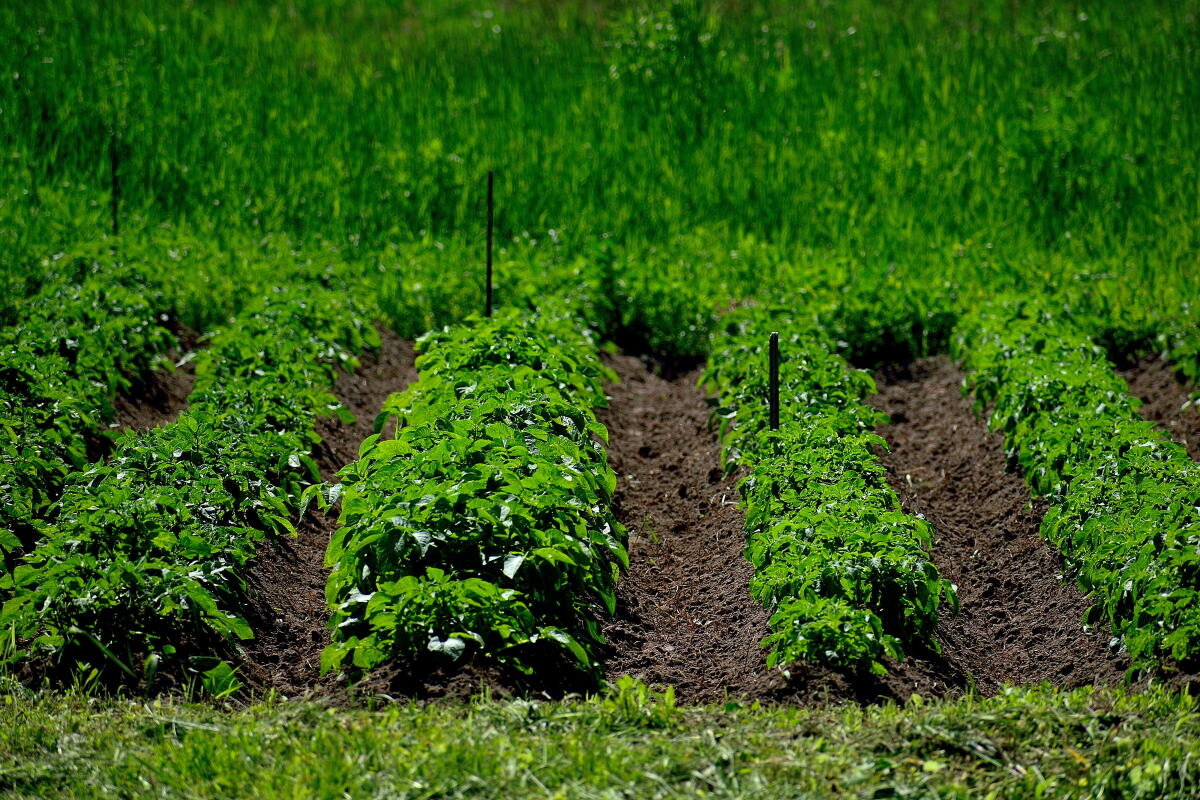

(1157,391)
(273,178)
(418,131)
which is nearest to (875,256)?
(1157,391)

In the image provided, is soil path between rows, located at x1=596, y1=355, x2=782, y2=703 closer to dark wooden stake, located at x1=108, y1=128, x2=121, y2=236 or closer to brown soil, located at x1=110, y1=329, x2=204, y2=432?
brown soil, located at x1=110, y1=329, x2=204, y2=432

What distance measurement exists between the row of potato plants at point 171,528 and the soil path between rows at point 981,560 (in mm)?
2778

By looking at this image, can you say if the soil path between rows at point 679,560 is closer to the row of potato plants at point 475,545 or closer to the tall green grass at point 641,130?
the row of potato plants at point 475,545

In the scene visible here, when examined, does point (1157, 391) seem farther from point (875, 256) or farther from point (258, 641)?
point (258, 641)

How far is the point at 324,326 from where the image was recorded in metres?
9.13

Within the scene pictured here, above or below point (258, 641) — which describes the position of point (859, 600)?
above

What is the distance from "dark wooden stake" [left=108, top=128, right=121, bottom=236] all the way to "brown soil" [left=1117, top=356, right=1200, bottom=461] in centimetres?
805

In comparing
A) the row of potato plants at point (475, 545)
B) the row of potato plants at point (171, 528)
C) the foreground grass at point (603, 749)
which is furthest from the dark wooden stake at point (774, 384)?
the row of potato plants at point (171, 528)

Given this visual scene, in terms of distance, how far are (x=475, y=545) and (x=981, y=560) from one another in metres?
2.94

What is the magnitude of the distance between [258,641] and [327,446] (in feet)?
7.88

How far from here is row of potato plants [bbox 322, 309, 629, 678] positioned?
4.95 m

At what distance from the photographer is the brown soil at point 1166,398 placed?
8367mm

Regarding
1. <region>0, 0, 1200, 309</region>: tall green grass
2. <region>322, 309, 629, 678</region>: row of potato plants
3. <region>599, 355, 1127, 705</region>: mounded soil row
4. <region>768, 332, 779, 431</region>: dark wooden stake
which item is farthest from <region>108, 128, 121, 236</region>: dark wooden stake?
<region>768, 332, 779, 431</region>: dark wooden stake

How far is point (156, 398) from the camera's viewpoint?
28.2 feet
